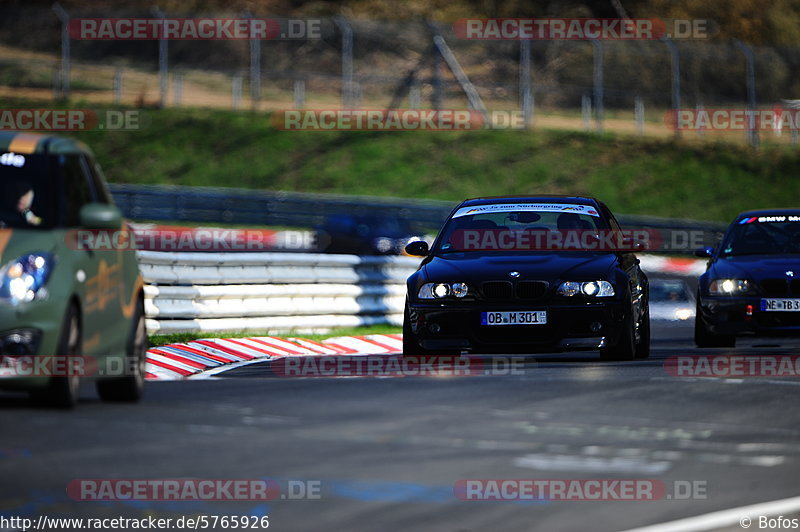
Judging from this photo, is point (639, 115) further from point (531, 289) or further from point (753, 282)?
point (531, 289)

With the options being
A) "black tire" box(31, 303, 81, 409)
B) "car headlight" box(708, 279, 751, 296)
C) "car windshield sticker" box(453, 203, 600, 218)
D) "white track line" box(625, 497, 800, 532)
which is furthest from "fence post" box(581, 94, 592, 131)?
"white track line" box(625, 497, 800, 532)

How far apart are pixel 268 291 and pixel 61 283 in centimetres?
1060

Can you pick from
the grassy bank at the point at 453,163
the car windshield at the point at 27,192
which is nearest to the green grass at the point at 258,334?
the car windshield at the point at 27,192

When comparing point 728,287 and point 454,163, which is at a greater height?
point 454,163

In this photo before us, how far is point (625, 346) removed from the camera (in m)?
13.3

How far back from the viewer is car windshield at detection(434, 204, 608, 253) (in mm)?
13781

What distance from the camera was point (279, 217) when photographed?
38.3m

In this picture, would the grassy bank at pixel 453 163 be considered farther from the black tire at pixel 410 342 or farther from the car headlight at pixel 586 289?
the car headlight at pixel 586 289

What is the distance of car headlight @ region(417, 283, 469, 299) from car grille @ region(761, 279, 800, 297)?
377 cm

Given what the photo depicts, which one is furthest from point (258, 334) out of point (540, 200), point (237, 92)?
point (237, 92)

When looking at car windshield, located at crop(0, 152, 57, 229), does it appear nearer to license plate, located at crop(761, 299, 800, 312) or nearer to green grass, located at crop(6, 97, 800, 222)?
license plate, located at crop(761, 299, 800, 312)

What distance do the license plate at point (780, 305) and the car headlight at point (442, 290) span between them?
3.73 metres

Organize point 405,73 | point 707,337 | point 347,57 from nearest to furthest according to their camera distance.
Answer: point 707,337 < point 347,57 < point 405,73

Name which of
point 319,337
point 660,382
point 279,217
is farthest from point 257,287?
point 279,217
